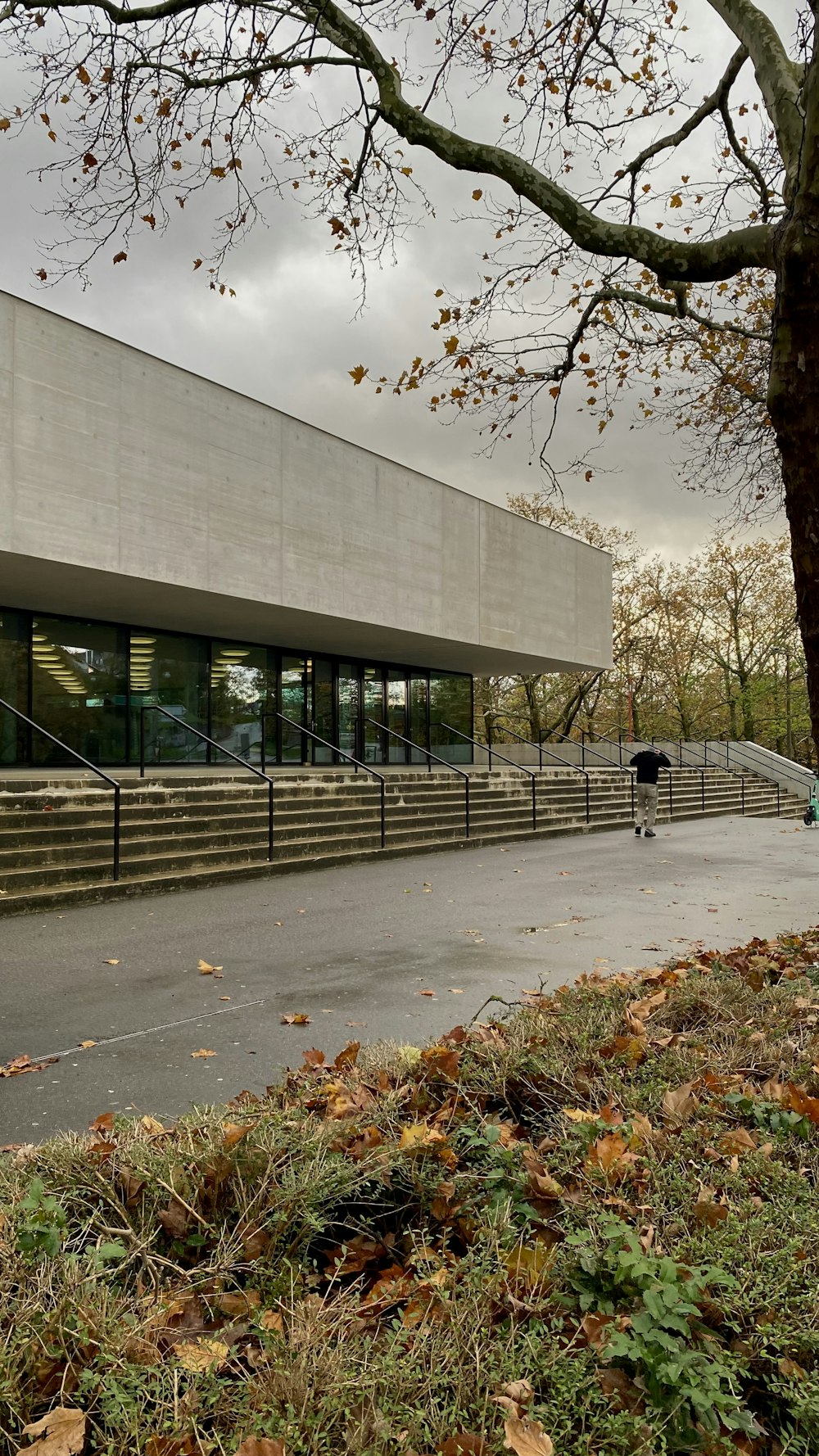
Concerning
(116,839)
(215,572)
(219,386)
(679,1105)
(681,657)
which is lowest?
(679,1105)

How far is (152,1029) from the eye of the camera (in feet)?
16.8

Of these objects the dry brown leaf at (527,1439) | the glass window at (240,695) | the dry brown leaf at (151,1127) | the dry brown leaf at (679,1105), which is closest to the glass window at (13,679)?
the glass window at (240,695)

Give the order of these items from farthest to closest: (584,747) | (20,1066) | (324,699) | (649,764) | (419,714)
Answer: (584,747) → (419,714) → (324,699) → (649,764) → (20,1066)

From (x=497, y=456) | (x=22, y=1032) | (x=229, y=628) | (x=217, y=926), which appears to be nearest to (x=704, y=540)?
(x=229, y=628)

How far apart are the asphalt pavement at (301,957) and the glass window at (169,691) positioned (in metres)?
6.77

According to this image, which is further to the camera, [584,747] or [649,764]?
[584,747]

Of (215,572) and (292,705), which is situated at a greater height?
(215,572)

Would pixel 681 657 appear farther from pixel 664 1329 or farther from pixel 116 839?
pixel 664 1329

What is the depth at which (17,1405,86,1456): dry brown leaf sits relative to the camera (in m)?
1.50

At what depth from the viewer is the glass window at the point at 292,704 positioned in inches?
829

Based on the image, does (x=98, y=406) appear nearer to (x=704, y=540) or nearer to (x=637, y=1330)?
(x=637, y=1330)

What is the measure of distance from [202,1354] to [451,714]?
84.4 feet

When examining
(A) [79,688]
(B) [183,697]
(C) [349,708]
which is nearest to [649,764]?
(C) [349,708]

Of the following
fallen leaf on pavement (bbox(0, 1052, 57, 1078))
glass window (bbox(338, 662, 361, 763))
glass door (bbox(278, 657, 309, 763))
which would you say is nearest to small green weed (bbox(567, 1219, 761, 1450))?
fallen leaf on pavement (bbox(0, 1052, 57, 1078))
